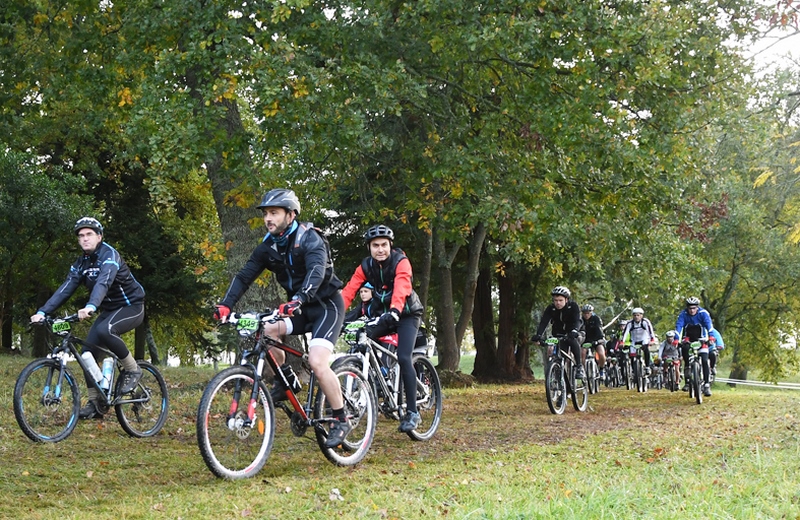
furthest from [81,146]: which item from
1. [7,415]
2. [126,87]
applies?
[7,415]

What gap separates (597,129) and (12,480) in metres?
10.1

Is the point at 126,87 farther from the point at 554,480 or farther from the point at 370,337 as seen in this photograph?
the point at 554,480

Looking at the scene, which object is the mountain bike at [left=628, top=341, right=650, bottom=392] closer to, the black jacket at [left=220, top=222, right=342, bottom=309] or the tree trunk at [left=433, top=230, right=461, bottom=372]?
the tree trunk at [left=433, top=230, right=461, bottom=372]

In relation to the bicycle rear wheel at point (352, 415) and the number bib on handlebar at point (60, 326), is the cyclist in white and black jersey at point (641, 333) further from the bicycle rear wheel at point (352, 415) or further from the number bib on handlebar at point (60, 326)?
the number bib on handlebar at point (60, 326)

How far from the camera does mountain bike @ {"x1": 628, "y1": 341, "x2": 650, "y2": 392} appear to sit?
24141mm

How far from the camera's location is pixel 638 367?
24391 mm

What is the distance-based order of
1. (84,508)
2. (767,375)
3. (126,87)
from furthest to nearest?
(767,375) < (126,87) < (84,508)

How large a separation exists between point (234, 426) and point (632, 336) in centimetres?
2004

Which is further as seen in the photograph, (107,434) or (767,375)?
(767,375)

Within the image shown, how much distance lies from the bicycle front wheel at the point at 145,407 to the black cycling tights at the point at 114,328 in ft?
1.43

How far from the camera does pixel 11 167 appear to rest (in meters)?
26.7

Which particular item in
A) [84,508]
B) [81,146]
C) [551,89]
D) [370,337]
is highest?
[81,146]

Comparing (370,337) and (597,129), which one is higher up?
(597,129)

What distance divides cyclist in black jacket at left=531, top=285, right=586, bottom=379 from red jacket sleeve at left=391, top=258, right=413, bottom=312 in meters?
5.80
